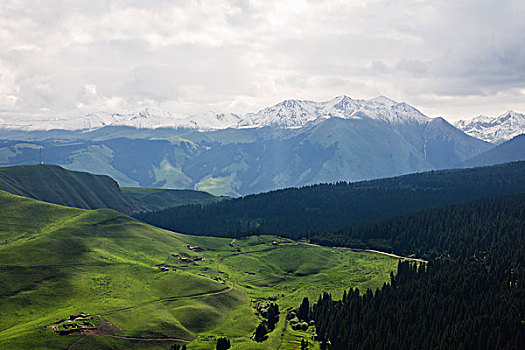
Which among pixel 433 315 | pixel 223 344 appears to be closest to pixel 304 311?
pixel 223 344

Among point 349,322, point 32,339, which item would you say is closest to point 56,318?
point 32,339

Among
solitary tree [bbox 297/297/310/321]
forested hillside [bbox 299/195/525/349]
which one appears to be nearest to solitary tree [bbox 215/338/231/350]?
forested hillside [bbox 299/195/525/349]

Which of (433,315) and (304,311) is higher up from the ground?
(433,315)

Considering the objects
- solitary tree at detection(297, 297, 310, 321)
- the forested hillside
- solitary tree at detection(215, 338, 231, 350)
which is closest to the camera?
Result: the forested hillside

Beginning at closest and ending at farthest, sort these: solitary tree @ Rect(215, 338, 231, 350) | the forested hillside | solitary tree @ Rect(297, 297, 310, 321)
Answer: the forested hillside < solitary tree @ Rect(215, 338, 231, 350) < solitary tree @ Rect(297, 297, 310, 321)

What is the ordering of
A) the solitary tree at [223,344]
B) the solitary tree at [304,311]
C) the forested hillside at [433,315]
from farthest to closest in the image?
1. the solitary tree at [304,311]
2. the solitary tree at [223,344]
3. the forested hillside at [433,315]

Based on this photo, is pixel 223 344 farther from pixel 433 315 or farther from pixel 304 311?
pixel 433 315

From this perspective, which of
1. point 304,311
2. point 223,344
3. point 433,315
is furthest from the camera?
point 304,311

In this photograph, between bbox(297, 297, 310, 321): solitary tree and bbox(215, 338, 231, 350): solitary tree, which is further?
bbox(297, 297, 310, 321): solitary tree

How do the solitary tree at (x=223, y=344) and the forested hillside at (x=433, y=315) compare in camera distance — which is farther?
the solitary tree at (x=223, y=344)

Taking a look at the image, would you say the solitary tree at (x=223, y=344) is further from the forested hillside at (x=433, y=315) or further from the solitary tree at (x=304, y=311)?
the solitary tree at (x=304, y=311)

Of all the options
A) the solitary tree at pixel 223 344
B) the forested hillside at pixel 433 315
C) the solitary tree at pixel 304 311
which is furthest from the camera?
the solitary tree at pixel 304 311

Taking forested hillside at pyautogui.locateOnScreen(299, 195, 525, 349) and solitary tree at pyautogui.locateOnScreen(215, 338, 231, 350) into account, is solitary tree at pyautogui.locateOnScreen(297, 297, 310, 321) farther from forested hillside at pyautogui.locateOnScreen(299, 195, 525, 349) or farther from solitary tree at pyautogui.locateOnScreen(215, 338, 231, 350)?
solitary tree at pyautogui.locateOnScreen(215, 338, 231, 350)

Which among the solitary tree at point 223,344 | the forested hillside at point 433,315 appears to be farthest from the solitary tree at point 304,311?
the solitary tree at point 223,344
